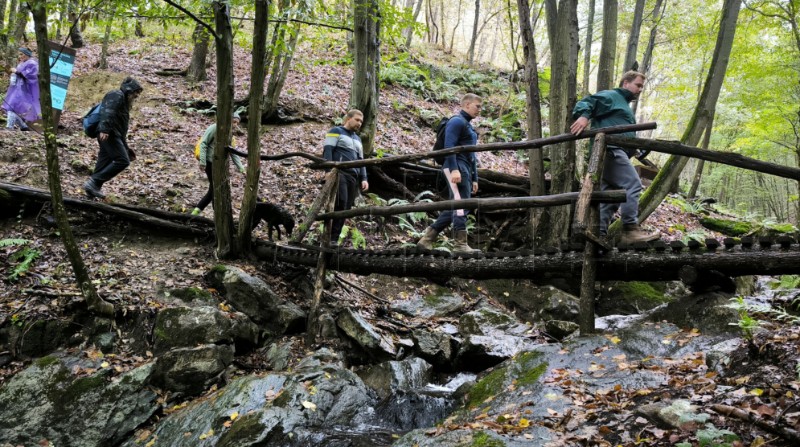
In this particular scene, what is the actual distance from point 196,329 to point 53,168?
2.24 meters

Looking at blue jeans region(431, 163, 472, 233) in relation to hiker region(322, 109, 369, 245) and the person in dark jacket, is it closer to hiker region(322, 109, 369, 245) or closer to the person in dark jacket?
hiker region(322, 109, 369, 245)

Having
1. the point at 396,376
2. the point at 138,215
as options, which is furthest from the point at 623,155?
the point at 138,215

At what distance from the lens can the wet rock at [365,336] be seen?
5941 mm

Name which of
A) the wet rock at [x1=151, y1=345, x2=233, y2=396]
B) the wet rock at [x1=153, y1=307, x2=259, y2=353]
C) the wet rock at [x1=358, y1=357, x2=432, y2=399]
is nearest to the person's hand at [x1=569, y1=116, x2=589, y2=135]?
the wet rock at [x1=358, y1=357, x2=432, y2=399]

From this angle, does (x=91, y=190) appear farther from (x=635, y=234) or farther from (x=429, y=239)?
(x=635, y=234)

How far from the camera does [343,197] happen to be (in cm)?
767

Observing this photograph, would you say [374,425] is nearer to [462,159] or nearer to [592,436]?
[592,436]

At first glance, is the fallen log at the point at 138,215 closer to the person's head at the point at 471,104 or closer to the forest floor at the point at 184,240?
the forest floor at the point at 184,240

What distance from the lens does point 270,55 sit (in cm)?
1270

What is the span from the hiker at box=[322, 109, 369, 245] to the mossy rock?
9.58 metres

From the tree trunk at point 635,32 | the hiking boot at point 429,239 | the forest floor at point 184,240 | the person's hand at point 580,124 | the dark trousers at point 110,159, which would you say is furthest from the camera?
the tree trunk at point 635,32

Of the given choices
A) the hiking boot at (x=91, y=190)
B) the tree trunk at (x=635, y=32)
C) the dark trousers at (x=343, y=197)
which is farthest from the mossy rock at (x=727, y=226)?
the hiking boot at (x=91, y=190)

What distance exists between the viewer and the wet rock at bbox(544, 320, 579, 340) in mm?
5836

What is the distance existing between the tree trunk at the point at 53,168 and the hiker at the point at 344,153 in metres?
3.14
